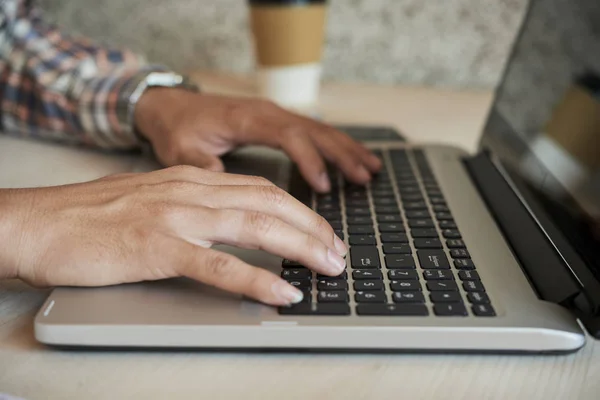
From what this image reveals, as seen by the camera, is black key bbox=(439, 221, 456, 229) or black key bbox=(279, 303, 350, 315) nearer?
black key bbox=(279, 303, 350, 315)

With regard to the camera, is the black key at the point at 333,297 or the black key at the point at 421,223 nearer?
the black key at the point at 333,297

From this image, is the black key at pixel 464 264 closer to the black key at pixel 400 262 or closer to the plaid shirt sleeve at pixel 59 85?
the black key at pixel 400 262

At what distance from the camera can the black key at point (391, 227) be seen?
45 centimetres

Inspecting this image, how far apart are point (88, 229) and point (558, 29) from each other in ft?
1.70

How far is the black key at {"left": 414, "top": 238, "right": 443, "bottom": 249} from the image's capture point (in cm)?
43

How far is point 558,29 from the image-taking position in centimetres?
57

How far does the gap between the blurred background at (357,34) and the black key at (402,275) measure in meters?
0.70

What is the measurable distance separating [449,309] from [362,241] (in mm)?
106

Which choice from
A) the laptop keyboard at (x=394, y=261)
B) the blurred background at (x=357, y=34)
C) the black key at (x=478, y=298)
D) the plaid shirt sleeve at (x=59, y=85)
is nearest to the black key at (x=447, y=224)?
the laptop keyboard at (x=394, y=261)

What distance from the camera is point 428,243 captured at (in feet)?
1.41

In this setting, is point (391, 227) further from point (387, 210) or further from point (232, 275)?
point (232, 275)

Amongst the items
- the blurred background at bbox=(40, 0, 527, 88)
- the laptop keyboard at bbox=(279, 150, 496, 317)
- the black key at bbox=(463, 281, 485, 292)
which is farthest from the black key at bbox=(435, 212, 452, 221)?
the blurred background at bbox=(40, 0, 527, 88)

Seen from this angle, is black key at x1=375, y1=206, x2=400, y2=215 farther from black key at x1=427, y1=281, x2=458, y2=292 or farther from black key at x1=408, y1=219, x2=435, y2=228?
black key at x1=427, y1=281, x2=458, y2=292

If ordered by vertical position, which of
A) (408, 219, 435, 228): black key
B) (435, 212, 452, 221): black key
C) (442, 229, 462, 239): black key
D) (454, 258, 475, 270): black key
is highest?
(454, 258, 475, 270): black key
